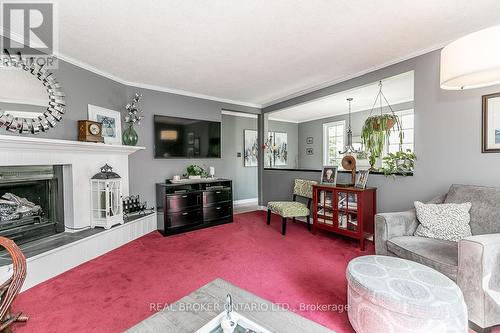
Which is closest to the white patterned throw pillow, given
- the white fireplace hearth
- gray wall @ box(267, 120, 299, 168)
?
the white fireplace hearth

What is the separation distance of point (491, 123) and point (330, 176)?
1.75 metres

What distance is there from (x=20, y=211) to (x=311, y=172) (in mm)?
3853

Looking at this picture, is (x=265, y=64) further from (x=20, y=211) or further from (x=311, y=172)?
(x=20, y=211)

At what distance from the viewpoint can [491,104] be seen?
7.13 feet

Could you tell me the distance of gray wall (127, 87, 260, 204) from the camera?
148 inches

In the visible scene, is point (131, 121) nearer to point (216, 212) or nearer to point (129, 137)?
point (129, 137)

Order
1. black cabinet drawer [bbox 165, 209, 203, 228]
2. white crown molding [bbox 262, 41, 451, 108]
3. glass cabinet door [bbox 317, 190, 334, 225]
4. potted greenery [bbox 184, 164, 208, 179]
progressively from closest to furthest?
1. white crown molding [bbox 262, 41, 451, 108]
2. glass cabinet door [bbox 317, 190, 334, 225]
3. black cabinet drawer [bbox 165, 209, 203, 228]
4. potted greenery [bbox 184, 164, 208, 179]

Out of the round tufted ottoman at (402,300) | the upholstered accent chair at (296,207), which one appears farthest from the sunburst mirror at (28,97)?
the round tufted ottoman at (402,300)

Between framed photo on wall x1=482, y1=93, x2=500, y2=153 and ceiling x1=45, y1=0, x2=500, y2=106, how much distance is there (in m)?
0.69

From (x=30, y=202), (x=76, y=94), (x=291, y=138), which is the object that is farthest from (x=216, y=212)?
(x=291, y=138)

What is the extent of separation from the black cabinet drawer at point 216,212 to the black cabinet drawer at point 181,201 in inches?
9.1

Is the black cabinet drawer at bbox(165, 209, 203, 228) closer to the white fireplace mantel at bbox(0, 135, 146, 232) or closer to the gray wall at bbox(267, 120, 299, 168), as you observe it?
the white fireplace mantel at bbox(0, 135, 146, 232)

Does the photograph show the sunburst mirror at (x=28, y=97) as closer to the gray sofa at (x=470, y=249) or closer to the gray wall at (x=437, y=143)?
the gray sofa at (x=470, y=249)

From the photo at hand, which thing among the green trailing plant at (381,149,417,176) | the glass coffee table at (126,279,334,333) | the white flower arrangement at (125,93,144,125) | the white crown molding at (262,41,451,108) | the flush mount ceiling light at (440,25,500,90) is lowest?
the glass coffee table at (126,279,334,333)
